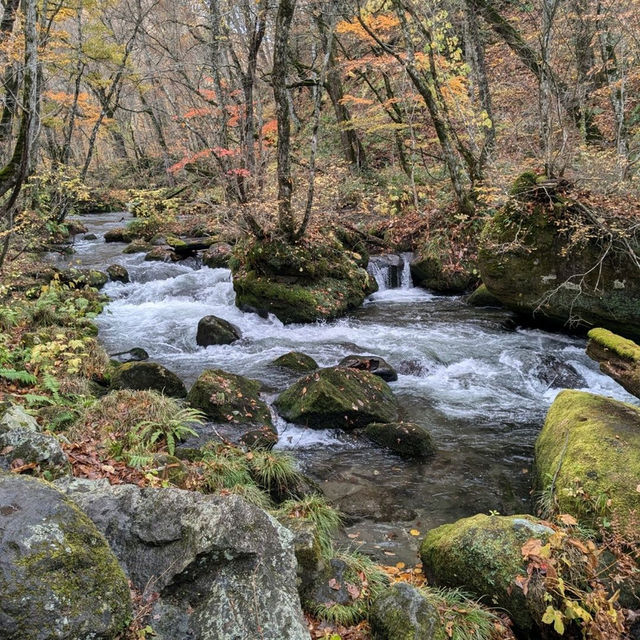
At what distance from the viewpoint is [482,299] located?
13.1 m

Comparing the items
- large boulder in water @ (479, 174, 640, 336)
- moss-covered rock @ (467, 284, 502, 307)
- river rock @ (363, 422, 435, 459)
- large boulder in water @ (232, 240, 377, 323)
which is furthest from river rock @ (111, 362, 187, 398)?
moss-covered rock @ (467, 284, 502, 307)

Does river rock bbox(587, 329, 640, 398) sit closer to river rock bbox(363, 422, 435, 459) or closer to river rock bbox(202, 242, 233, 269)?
river rock bbox(363, 422, 435, 459)

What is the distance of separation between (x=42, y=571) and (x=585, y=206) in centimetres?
1032

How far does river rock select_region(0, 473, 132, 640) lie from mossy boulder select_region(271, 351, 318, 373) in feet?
23.4

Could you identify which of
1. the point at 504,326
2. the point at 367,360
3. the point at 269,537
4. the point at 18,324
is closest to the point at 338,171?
the point at 504,326

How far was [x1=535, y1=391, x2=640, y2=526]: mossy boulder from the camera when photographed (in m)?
4.37

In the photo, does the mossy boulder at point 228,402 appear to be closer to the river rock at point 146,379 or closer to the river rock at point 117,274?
the river rock at point 146,379

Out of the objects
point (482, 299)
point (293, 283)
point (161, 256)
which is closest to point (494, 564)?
point (293, 283)

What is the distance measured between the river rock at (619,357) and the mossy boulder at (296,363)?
4981 mm

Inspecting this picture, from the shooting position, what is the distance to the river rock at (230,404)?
23.8ft

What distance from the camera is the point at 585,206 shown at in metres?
9.37

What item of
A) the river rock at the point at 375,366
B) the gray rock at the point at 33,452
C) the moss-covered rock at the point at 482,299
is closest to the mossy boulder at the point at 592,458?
the river rock at the point at 375,366

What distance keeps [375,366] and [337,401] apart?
2100mm

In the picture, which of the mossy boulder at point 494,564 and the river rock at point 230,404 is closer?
the mossy boulder at point 494,564
